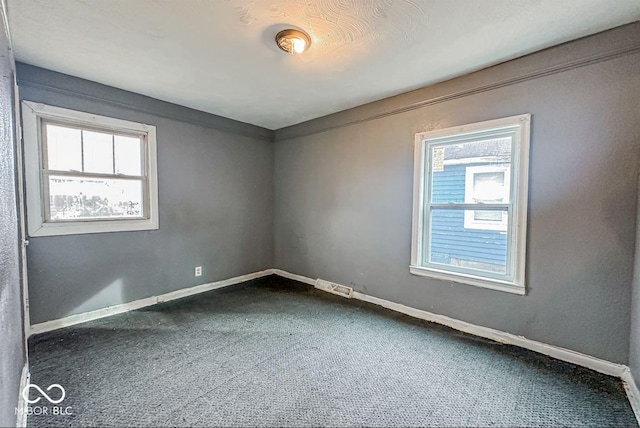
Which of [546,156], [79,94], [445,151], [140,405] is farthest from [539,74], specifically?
[79,94]

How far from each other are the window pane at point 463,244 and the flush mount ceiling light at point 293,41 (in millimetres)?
1926

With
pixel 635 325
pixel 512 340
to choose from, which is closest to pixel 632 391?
pixel 635 325

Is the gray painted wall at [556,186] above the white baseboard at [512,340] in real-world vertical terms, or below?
above

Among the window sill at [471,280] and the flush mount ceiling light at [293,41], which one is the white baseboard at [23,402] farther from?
the window sill at [471,280]

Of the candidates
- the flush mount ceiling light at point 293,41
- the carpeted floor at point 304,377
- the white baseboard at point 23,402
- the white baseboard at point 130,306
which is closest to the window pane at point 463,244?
the carpeted floor at point 304,377

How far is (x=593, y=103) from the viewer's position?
6.25 ft

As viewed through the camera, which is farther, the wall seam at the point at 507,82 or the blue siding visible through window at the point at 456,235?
the blue siding visible through window at the point at 456,235

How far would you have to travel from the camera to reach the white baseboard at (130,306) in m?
2.46

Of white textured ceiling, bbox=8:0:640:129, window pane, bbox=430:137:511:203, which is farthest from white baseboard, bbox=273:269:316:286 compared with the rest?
white textured ceiling, bbox=8:0:640:129

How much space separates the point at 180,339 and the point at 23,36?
2.53 m

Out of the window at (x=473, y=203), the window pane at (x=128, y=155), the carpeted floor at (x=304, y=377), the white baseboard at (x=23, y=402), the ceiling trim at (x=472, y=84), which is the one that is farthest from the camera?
the window pane at (x=128, y=155)

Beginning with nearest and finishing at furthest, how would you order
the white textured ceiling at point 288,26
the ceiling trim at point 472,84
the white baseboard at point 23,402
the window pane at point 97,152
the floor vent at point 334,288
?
the white baseboard at point 23,402 → the white textured ceiling at point 288,26 → the ceiling trim at point 472,84 → the window pane at point 97,152 → the floor vent at point 334,288

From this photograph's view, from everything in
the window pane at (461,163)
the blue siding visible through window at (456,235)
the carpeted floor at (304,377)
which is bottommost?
the carpeted floor at (304,377)

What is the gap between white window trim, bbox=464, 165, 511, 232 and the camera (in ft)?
7.64
